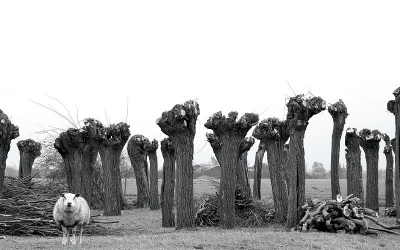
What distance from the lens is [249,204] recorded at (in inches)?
787

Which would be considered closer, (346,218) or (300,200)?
(346,218)

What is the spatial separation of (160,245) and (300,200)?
6908 mm

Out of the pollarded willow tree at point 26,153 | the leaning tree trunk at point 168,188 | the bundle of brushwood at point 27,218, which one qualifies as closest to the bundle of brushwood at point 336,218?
the leaning tree trunk at point 168,188

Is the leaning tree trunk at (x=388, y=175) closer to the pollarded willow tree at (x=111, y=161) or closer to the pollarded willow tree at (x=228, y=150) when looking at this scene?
the pollarded willow tree at (x=228, y=150)

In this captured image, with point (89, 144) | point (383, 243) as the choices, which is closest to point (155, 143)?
point (89, 144)

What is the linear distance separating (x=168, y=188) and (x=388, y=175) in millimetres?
12712

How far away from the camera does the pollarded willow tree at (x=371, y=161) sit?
76.6ft

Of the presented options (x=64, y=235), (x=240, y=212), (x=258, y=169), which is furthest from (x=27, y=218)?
(x=258, y=169)

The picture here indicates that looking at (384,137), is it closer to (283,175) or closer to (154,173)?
(283,175)

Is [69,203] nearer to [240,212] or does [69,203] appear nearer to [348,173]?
[240,212]

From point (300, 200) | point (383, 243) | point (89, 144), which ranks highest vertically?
point (89, 144)

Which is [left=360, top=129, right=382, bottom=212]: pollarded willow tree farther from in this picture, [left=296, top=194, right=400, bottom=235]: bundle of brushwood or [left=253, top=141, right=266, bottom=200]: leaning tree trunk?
[left=296, top=194, right=400, bottom=235]: bundle of brushwood

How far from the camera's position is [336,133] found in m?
21.6

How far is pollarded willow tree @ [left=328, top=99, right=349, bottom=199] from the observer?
21.5 m
